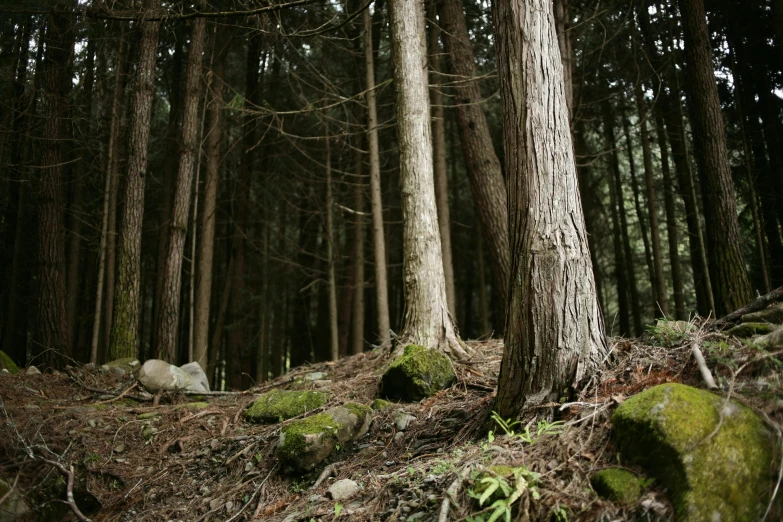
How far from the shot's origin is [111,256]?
11617 mm

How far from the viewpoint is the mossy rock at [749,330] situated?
3355mm

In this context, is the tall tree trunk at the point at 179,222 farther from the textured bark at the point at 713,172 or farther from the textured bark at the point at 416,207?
the textured bark at the point at 713,172

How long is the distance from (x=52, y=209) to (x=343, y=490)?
32.1ft

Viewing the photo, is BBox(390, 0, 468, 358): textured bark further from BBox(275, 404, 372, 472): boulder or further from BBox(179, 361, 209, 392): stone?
BBox(179, 361, 209, 392): stone

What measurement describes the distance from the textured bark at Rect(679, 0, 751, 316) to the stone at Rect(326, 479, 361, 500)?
23.7ft

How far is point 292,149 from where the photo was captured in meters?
16.8

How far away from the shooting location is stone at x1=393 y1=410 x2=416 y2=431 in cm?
463

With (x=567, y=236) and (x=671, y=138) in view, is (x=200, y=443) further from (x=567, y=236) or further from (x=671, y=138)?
(x=671, y=138)

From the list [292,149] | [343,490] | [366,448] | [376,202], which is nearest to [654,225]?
[376,202]

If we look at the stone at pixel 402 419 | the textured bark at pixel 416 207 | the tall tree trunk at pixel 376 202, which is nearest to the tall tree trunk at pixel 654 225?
the tall tree trunk at pixel 376 202

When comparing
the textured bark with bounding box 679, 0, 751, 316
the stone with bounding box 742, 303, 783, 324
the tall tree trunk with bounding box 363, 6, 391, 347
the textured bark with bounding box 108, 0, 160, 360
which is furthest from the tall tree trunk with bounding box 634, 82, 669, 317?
the textured bark with bounding box 108, 0, 160, 360

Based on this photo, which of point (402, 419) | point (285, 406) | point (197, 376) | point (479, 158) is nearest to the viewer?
point (402, 419)

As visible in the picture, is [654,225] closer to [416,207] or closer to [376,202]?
[376,202]

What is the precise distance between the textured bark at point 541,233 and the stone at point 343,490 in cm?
117
